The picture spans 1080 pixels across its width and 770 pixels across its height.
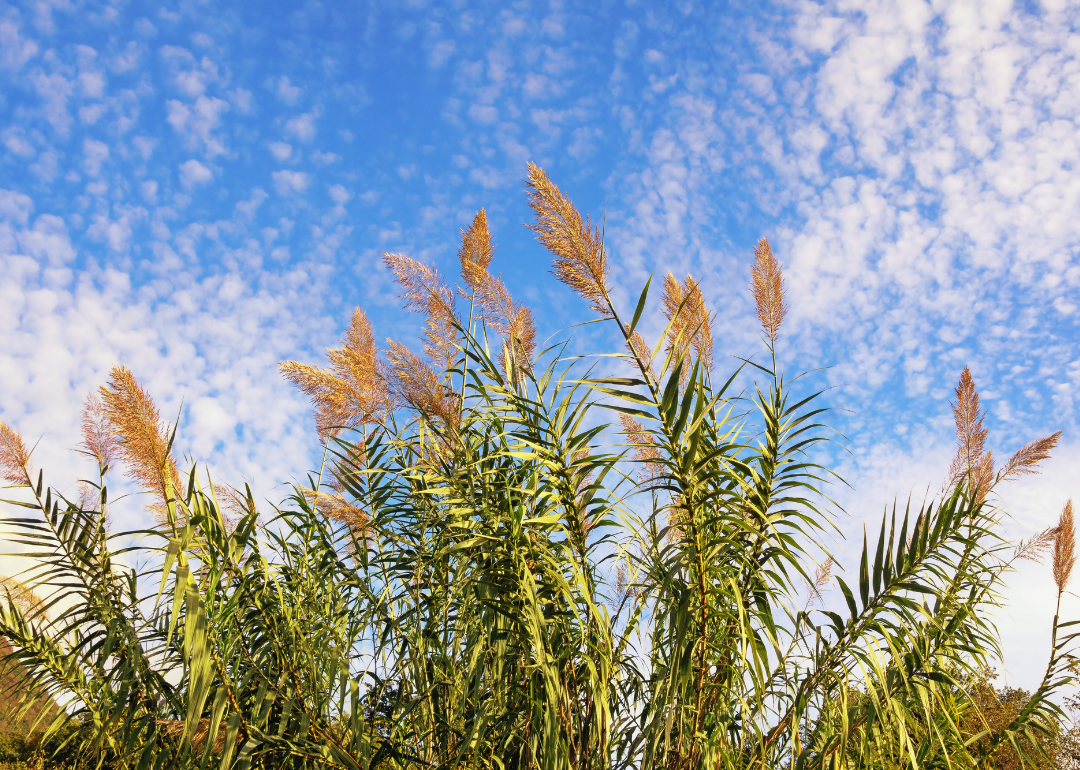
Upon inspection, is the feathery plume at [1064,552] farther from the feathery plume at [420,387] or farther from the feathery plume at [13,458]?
the feathery plume at [13,458]

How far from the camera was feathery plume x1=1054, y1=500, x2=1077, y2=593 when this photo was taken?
415 cm

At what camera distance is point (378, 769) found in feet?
8.27

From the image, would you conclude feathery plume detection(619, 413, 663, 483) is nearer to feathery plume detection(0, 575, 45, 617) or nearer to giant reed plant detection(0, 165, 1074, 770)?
giant reed plant detection(0, 165, 1074, 770)

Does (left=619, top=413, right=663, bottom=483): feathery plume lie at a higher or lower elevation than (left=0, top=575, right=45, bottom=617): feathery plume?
higher

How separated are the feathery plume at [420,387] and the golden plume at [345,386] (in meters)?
0.21

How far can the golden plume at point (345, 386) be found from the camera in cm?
307

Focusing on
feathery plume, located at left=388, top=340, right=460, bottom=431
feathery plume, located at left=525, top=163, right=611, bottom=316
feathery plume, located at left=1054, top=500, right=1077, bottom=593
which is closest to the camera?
feathery plume, located at left=525, top=163, right=611, bottom=316

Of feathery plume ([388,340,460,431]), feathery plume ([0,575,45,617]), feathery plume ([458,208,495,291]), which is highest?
feathery plume ([458,208,495,291])

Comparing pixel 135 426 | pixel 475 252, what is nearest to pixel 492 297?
pixel 475 252

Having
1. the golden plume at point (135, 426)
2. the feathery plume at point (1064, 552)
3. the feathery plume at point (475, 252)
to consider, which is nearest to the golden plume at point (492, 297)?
the feathery plume at point (475, 252)

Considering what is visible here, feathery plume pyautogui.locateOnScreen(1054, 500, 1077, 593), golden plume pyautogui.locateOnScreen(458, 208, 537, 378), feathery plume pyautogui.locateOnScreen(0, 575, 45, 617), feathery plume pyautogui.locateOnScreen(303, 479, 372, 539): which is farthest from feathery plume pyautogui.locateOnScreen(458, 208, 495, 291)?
feathery plume pyautogui.locateOnScreen(1054, 500, 1077, 593)

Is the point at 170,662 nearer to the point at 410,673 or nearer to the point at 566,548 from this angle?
the point at 410,673

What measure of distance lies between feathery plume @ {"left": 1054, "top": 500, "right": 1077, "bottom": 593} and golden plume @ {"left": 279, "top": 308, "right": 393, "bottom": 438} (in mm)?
4031

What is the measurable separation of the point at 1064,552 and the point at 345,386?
4.26m
